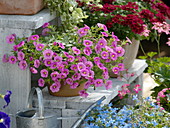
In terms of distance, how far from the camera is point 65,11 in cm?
295

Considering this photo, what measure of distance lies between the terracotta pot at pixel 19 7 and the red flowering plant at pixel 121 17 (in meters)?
0.65

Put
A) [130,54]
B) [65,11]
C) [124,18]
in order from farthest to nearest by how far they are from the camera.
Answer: [130,54]
[124,18]
[65,11]

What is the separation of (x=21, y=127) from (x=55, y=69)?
439mm

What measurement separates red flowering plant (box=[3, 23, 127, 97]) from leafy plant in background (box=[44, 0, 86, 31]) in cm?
25

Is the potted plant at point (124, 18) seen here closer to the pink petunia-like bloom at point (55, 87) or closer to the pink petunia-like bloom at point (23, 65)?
the pink petunia-like bloom at point (55, 87)

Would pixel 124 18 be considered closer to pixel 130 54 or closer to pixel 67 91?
pixel 130 54

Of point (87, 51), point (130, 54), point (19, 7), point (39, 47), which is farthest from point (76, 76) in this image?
point (130, 54)

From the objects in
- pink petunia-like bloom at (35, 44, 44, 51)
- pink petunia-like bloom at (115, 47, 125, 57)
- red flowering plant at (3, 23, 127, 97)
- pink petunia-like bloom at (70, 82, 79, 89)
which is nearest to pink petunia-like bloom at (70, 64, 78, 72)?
red flowering plant at (3, 23, 127, 97)

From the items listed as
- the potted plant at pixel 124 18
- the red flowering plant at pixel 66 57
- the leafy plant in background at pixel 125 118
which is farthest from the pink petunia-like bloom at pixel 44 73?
the potted plant at pixel 124 18

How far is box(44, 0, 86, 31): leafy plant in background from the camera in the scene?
2826 millimetres

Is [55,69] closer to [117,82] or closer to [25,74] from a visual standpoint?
[25,74]

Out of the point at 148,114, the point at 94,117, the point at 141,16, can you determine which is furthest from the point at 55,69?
the point at 141,16

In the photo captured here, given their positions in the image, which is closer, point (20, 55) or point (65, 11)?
point (20, 55)

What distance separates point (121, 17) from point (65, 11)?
468 millimetres
